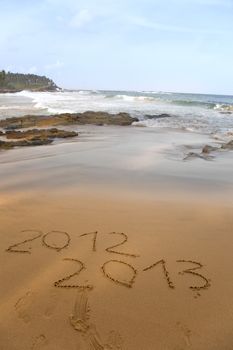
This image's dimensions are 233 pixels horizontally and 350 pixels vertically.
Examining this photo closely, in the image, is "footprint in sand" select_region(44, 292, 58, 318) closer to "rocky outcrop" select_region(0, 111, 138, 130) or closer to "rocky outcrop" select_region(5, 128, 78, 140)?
"rocky outcrop" select_region(5, 128, 78, 140)

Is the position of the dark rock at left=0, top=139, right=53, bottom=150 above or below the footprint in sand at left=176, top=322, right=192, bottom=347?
above

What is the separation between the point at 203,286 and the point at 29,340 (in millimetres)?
1451

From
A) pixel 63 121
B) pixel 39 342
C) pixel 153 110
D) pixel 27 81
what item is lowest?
pixel 39 342

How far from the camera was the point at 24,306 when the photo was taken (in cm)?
280

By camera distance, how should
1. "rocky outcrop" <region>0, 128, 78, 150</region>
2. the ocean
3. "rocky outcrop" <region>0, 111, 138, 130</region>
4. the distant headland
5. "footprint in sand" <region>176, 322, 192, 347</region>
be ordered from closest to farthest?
1. "footprint in sand" <region>176, 322, 192, 347</region>
2. "rocky outcrop" <region>0, 128, 78, 150</region>
3. "rocky outcrop" <region>0, 111, 138, 130</region>
4. the ocean
5. the distant headland

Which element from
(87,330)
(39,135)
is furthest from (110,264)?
(39,135)

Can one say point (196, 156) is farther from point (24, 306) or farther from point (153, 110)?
point (153, 110)

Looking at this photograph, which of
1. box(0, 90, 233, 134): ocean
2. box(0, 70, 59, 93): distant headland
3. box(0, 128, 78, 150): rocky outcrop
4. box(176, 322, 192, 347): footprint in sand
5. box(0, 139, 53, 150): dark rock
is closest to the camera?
box(176, 322, 192, 347): footprint in sand

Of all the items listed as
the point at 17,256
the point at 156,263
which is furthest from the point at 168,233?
the point at 17,256

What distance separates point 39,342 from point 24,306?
0.39m

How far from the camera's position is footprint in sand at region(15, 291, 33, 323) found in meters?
2.68

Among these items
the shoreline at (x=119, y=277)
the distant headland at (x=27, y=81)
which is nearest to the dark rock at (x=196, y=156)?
the shoreline at (x=119, y=277)

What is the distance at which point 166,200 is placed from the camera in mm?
5129

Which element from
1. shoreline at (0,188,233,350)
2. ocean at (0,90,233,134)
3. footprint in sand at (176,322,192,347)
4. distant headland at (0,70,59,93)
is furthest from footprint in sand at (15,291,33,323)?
distant headland at (0,70,59,93)
